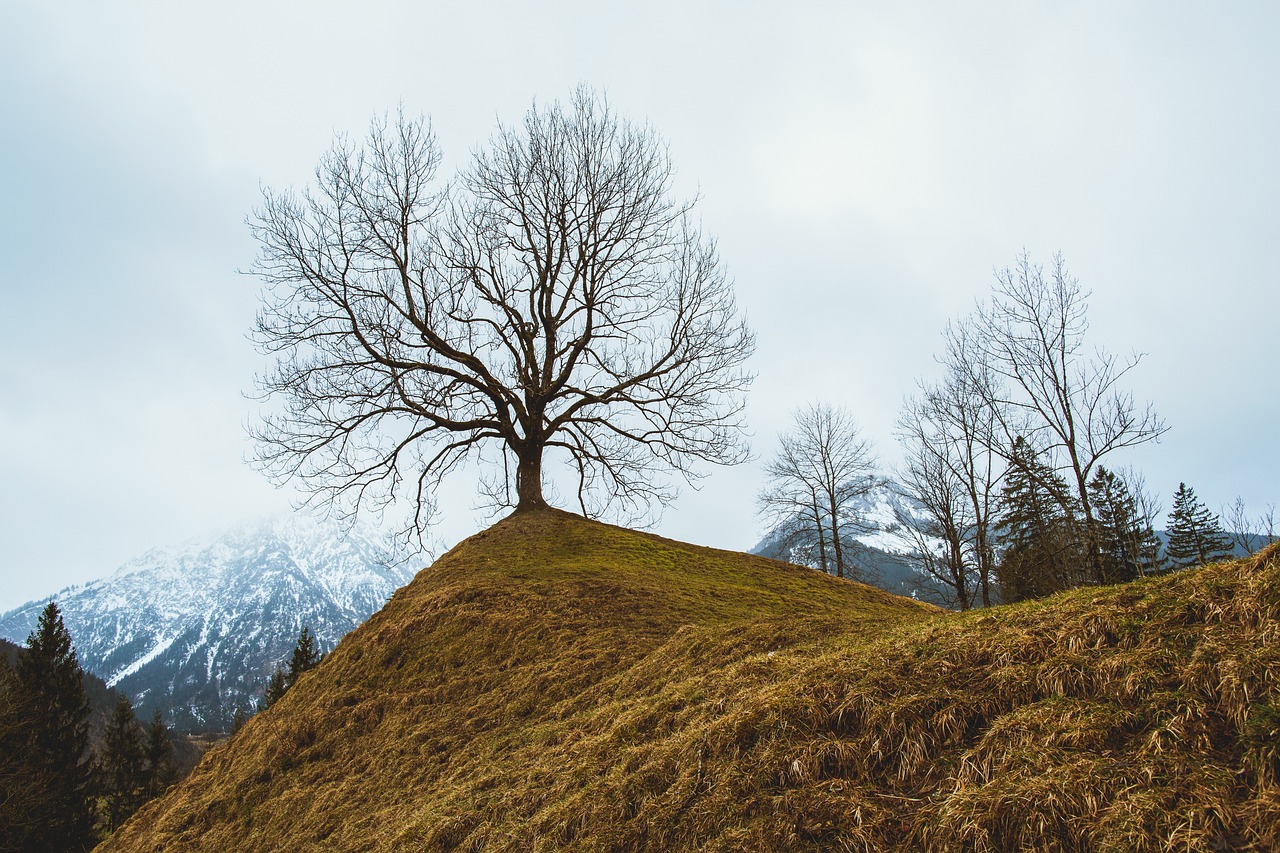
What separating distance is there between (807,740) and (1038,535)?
26.6 metres

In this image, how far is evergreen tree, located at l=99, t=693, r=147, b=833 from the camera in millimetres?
40781

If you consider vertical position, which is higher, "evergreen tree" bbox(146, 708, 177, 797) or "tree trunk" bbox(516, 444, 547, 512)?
"tree trunk" bbox(516, 444, 547, 512)

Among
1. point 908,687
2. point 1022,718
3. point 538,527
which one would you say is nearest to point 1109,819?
point 1022,718

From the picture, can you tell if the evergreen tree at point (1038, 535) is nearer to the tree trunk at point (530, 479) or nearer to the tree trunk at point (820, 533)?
the tree trunk at point (820, 533)

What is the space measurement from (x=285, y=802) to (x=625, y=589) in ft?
18.6

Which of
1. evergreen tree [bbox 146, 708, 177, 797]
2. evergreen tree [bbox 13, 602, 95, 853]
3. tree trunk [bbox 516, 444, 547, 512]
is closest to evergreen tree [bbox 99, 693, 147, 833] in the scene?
evergreen tree [bbox 146, 708, 177, 797]

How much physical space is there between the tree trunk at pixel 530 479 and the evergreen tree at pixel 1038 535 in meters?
12.5

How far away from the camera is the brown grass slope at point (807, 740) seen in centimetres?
290

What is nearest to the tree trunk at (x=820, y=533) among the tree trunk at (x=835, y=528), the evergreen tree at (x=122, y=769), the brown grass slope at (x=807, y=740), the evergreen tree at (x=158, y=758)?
the tree trunk at (x=835, y=528)

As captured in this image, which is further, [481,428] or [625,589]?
[481,428]

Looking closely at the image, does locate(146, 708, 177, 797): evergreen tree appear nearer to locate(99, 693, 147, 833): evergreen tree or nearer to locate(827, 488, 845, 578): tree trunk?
locate(99, 693, 147, 833): evergreen tree

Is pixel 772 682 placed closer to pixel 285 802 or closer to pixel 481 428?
pixel 285 802

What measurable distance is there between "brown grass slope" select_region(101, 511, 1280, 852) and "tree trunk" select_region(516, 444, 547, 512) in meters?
6.47

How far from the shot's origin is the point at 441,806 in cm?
543
